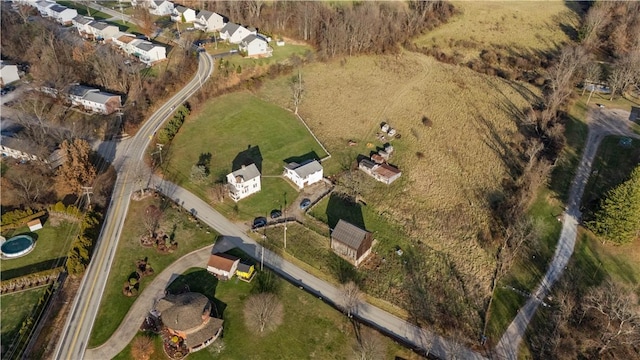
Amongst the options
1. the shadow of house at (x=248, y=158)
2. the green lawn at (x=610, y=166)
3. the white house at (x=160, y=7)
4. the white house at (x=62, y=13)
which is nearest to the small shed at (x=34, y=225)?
the shadow of house at (x=248, y=158)

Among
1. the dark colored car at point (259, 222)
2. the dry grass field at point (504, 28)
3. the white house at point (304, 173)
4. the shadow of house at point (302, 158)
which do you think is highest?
the dry grass field at point (504, 28)

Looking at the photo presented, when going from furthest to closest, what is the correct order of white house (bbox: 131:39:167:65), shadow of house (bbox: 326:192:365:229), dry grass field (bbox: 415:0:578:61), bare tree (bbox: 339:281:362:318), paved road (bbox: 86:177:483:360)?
dry grass field (bbox: 415:0:578:61)
white house (bbox: 131:39:167:65)
shadow of house (bbox: 326:192:365:229)
bare tree (bbox: 339:281:362:318)
paved road (bbox: 86:177:483:360)

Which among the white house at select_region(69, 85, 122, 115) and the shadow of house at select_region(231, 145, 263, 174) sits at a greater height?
the white house at select_region(69, 85, 122, 115)

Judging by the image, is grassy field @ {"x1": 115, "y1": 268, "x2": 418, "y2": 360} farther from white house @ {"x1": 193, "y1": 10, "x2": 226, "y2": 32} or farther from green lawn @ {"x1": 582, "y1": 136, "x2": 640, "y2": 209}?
white house @ {"x1": 193, "y1": 10, "x2": 226, "y2": 32}

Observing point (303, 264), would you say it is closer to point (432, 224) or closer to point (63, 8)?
point (432, 224)

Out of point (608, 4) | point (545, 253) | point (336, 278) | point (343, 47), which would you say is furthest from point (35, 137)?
point (608, 4)

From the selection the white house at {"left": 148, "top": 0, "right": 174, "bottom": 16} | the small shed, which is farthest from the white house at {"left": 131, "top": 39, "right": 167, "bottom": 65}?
the small shed

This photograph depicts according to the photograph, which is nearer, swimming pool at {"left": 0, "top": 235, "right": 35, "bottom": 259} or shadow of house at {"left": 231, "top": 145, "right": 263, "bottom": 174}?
swimming pool at {"left": 0, "top": 235, "right": 35, "bottom": 259}

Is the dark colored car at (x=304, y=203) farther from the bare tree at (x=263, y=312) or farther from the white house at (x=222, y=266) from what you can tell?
the bare tree at (x=263, y=312)
